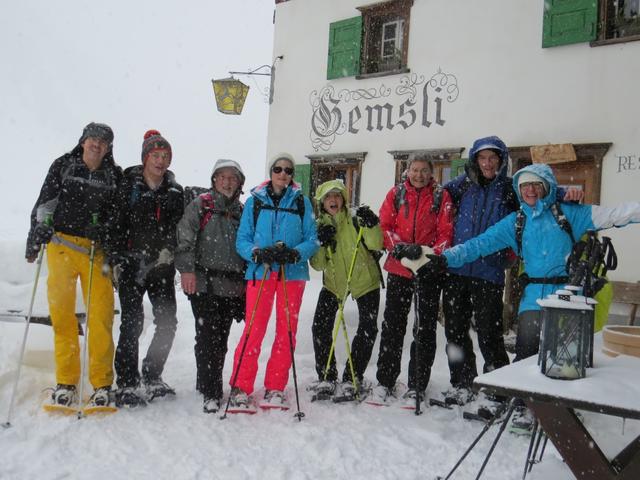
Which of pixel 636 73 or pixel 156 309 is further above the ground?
pixel 636 73

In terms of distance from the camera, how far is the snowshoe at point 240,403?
3.73 meters

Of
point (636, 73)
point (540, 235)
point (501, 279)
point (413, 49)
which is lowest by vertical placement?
point (501, 279)

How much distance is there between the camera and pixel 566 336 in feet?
6.93

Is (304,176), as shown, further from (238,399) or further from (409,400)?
(238,399)

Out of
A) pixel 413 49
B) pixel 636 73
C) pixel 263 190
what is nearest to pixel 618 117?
pixel 636 73

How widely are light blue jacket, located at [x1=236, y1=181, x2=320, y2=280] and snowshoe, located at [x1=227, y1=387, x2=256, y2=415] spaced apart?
84 centimetres

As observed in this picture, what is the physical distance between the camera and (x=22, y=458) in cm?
291

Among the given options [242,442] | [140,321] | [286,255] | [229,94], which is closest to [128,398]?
[140,321]

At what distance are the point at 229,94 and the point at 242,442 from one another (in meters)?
7.80

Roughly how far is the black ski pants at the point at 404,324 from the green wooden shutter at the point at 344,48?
6.09m

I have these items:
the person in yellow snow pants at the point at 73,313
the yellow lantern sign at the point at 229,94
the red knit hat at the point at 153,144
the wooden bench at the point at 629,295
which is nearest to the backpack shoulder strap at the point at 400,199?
the red knit hat at the point at 153,144

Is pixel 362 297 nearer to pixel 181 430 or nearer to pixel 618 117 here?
pixel 181 430

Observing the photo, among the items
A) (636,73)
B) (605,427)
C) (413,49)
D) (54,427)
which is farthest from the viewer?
(413,49)

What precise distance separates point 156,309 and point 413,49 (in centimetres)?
654
